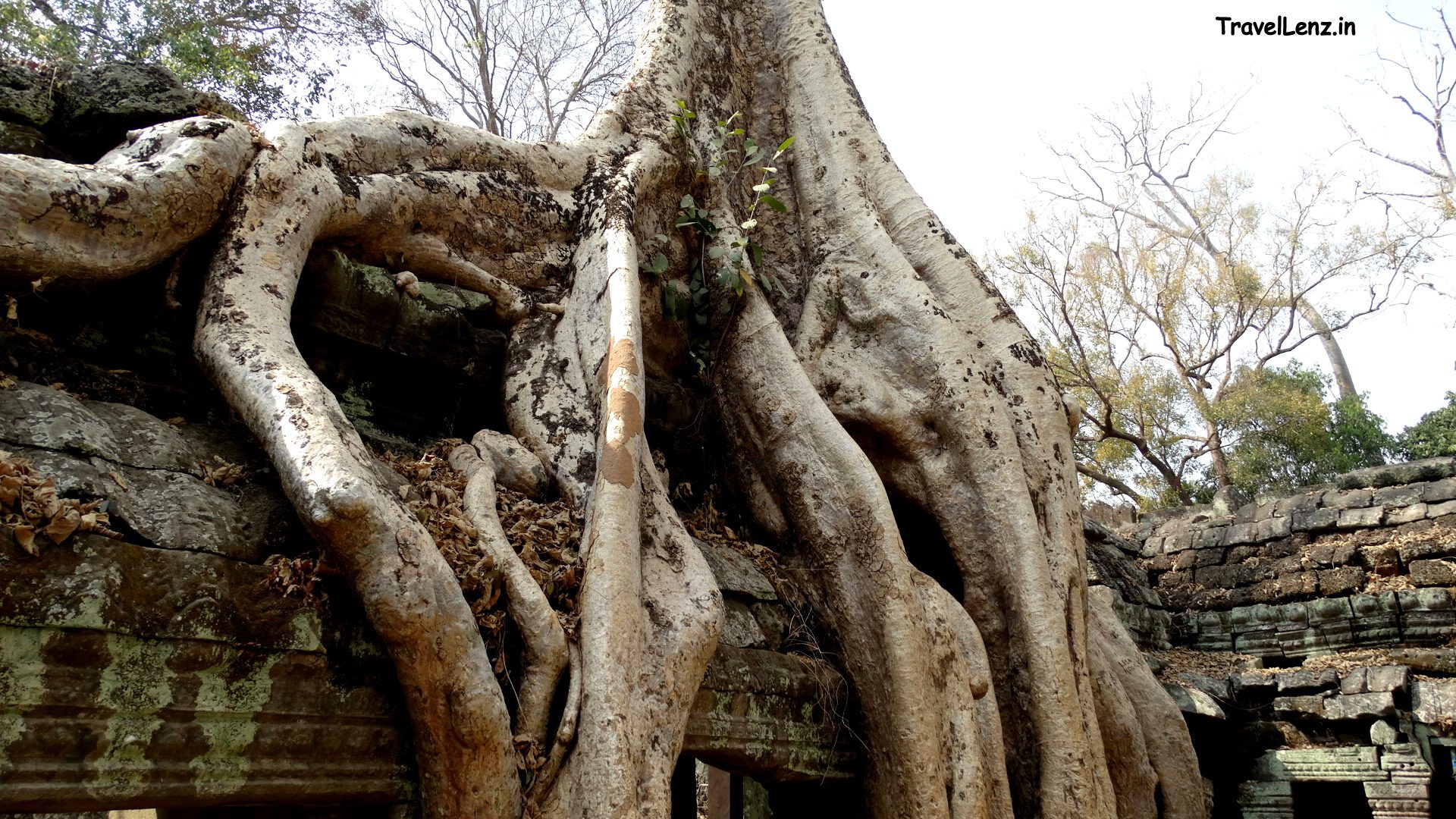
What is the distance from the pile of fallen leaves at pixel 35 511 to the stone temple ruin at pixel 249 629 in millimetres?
19

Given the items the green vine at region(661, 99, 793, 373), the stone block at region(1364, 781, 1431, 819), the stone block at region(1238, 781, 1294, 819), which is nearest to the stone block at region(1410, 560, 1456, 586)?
the stone block at region(1364, 781, 1431, 819)

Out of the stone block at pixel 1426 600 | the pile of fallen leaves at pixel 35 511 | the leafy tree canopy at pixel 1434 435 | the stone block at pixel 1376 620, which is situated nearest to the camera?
the pile of fallen leaves at pixel 35 511

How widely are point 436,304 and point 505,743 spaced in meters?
1.70

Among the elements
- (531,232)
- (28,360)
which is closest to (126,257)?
(28,360)

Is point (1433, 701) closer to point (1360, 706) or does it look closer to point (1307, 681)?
point (1360, 706)

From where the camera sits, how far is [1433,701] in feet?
17.7

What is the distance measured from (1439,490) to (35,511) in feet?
25.4

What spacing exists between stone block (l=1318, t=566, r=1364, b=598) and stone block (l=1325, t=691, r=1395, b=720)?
1.24 m

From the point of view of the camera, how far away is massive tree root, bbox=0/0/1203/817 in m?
2.30

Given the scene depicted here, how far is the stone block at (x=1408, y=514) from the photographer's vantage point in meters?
6.86

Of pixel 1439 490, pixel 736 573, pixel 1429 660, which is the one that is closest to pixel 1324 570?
pixel 1439 490

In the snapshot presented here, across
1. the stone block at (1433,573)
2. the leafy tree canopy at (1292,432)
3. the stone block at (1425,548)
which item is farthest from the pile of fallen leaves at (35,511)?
the leafy tree canopy at (1292,432)

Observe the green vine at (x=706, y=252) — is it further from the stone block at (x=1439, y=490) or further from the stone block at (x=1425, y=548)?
the stone block at (x=1439, y=490)

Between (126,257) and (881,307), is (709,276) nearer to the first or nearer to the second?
(881,307)
